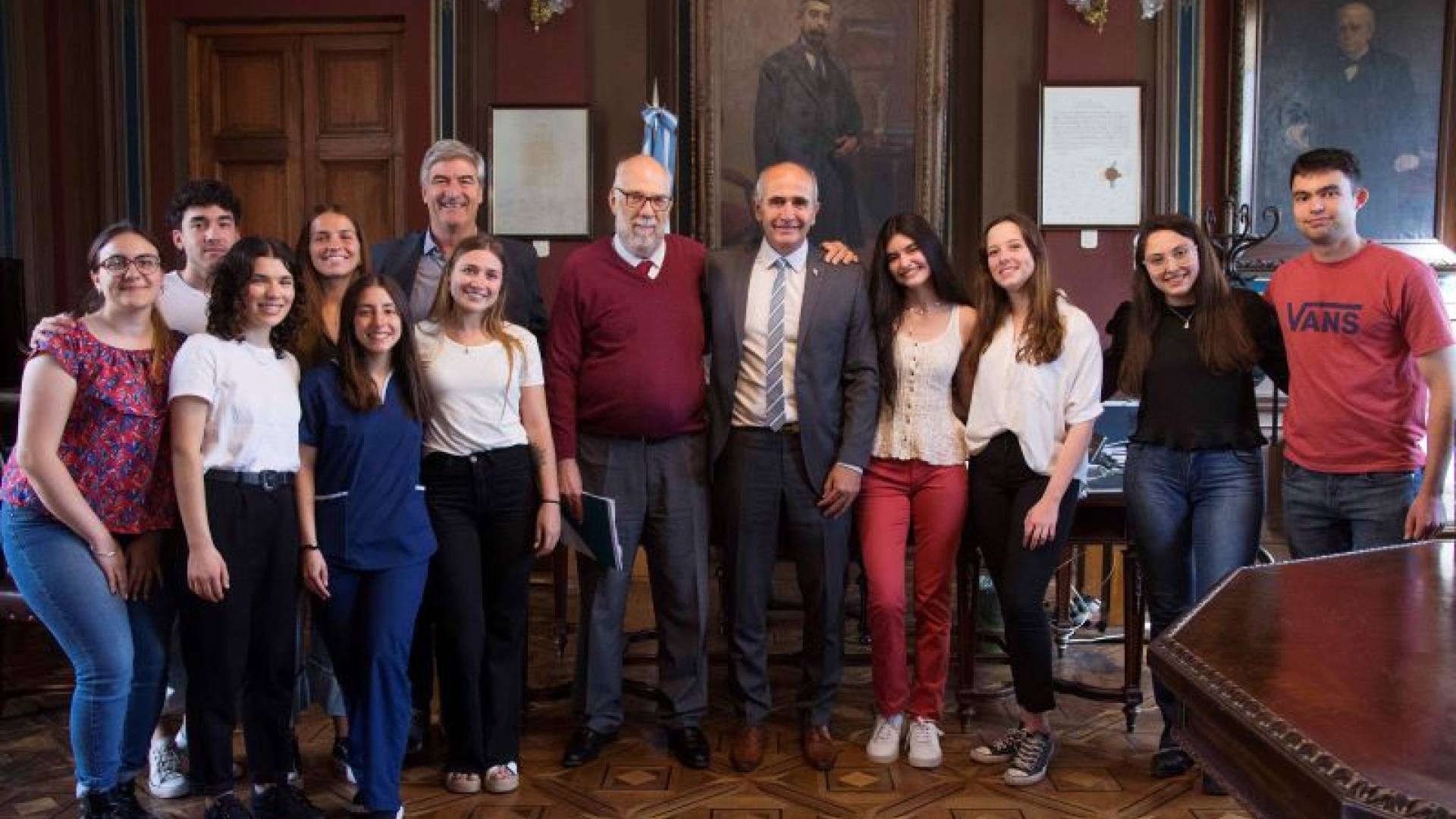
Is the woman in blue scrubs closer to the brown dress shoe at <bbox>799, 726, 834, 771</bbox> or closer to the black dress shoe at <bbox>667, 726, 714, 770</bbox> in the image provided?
the black dress shoe at <bbox>667, 726, 714, 770</bbox>

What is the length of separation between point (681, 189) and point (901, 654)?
3.55 meters

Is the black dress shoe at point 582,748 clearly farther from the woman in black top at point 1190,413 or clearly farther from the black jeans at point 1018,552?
the woman in black top at point 1190,413

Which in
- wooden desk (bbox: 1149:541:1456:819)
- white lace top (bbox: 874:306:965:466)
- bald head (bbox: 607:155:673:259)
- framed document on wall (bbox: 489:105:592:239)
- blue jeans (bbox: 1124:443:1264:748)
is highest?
framed document on wall (bbox: 489:105:592:239)

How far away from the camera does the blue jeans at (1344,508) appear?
268 cm

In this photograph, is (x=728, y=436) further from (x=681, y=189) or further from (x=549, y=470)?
(x=681, y=189)

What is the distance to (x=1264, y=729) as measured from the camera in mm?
1005

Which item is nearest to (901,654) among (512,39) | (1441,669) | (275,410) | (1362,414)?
(1362,414)

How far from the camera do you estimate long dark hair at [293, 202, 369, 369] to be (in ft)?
8.86

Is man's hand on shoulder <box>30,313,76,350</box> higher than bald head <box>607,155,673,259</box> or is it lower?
lower

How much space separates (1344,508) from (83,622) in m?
2.58

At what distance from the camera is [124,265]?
2404 millimetres

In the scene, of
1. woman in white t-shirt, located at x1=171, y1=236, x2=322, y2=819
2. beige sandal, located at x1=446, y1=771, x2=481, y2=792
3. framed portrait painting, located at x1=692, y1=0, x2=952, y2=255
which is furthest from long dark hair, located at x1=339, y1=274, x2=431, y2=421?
framed portrait painting, located at x1=692, y1=0, x2=952, y2=255

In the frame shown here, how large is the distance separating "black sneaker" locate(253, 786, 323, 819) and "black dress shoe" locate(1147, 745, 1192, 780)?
189 cm

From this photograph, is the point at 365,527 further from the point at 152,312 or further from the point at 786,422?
the point at 786,422
